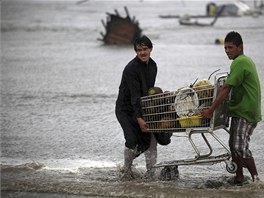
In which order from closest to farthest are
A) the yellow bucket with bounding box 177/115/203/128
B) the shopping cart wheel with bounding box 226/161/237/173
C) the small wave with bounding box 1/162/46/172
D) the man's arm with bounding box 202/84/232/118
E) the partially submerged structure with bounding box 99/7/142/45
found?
1. the man's arm with bounding box 202/84/232/118
2. the yellow bucket with bounding box 177/115/203/128
3. the shopping cart wheel with bounding box 226/161/237/173
4. the small wave with bounding box 1/162/46/172
5. the partially submerged structure with bounding box 99/7/142/45

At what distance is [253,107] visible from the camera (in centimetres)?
539

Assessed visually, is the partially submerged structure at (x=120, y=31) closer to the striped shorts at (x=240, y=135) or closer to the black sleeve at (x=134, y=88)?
the black sleeve at (x=134, y=88)

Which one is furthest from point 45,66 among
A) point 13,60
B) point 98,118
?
point 98,118

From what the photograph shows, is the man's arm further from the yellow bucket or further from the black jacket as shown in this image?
the black jacket

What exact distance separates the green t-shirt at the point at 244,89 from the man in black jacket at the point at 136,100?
36.9 inches

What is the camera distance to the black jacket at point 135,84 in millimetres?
5684

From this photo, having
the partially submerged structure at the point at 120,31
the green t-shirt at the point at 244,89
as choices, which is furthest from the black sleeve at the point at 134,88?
the partially submerged structure at the point at 120,31

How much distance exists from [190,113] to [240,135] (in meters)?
0.59

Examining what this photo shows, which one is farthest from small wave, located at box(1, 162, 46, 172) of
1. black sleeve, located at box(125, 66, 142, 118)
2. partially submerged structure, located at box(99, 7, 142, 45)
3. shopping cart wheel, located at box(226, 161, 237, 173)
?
partially submerged structure, located at box(99, 7, 142, 45)

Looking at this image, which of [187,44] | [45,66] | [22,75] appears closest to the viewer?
[22,75]

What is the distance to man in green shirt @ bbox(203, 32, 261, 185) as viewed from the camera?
5.22m

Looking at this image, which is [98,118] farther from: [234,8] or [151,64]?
[234,8]

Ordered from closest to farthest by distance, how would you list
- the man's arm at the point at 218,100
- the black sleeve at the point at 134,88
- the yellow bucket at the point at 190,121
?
the man's arm at the point at 218,100 → the yellow bucket at the point at 190,121 → the black sleeve at the point at 134,88

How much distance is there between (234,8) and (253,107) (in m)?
47.0
